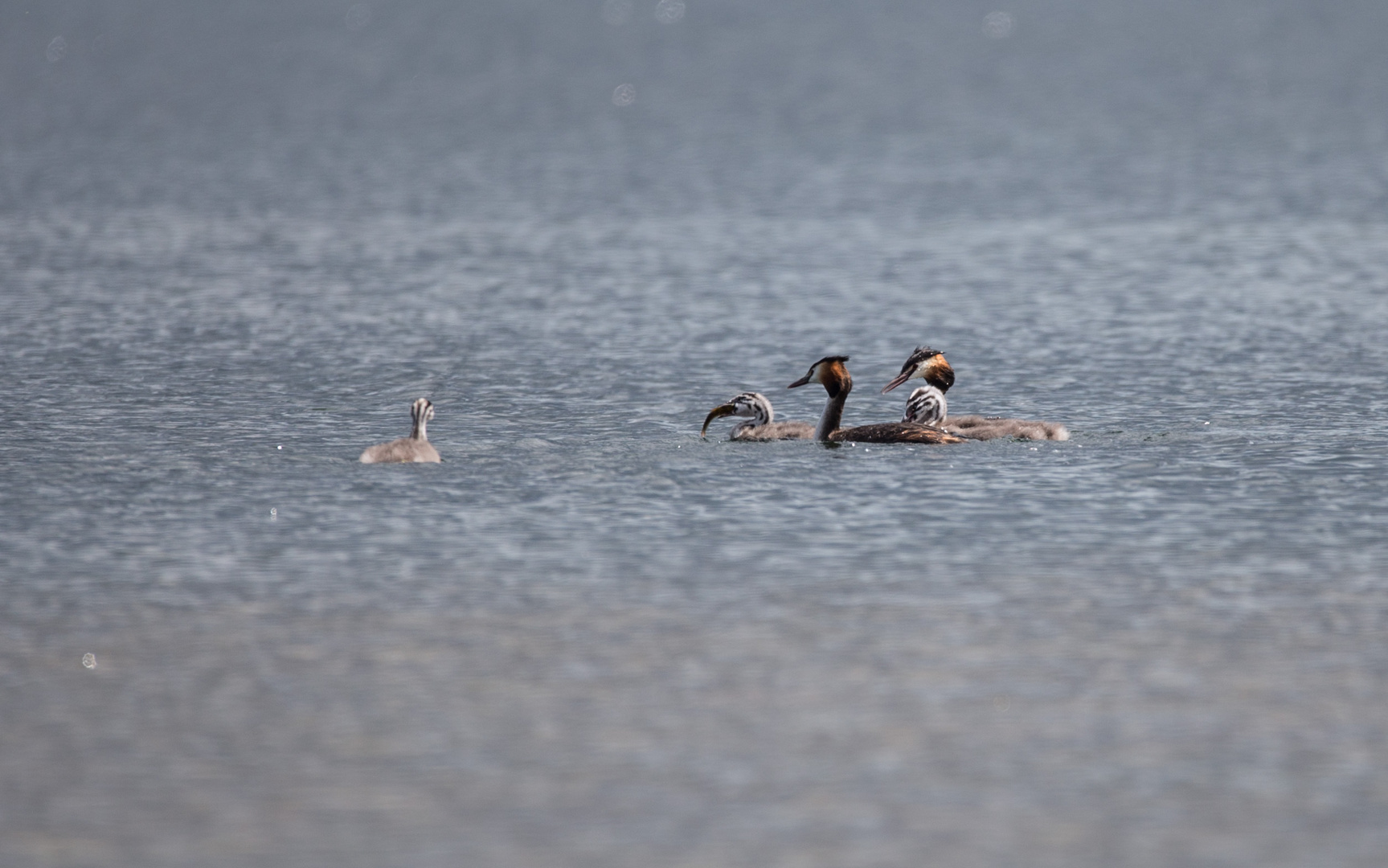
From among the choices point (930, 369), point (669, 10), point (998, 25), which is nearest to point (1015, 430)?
point (930, 369)

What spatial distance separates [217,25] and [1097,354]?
9669 cm

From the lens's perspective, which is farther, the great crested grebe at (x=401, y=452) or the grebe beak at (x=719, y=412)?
the grebe beak at (x=719, y=412)

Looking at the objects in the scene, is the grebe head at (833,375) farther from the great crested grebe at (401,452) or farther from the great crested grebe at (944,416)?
the great crested grebe at (401,452)

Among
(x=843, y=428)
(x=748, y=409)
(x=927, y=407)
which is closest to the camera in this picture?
(x=748, y=409)

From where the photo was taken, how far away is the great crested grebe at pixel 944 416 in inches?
633

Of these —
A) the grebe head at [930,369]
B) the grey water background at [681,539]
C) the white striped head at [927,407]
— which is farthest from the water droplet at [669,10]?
the white striped head at [927,407]

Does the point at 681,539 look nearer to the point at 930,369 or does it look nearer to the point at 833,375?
the point at 833,375

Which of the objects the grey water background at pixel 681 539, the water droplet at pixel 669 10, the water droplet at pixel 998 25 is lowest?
the grey water background at pixel 681 539

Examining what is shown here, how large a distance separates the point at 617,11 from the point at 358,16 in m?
20.4

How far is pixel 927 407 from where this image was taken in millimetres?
17031

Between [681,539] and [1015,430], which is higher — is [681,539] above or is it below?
below

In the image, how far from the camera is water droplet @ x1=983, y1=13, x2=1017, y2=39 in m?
111

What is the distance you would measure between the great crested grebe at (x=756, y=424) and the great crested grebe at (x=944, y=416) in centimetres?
94

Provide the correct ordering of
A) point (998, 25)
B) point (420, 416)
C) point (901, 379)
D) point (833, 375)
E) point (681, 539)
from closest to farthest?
1. point (681, 539)
2. point (420, 416)
3. point (833, 375)
4. point (901, 379)
5. point (998, 25)
